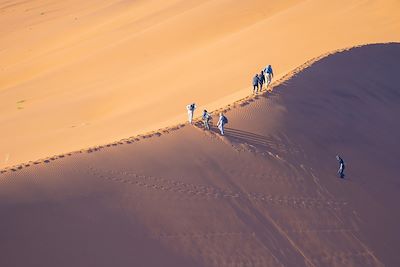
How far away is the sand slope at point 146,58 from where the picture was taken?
738 inches

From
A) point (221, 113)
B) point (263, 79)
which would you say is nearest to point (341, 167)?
point (221, 113)

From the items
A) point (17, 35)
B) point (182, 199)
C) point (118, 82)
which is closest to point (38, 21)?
point (17, 35)

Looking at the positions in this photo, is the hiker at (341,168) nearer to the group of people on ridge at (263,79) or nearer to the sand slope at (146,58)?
the group of people on ridge at (263,79)

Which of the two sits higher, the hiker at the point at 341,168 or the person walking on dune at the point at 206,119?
the person walking on dune at the point at 206,119

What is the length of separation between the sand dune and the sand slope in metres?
2.35

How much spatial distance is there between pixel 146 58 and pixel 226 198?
16760 millimetres

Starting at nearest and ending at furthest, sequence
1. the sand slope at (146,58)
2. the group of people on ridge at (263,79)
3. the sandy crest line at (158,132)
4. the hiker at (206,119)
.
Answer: the sandy crest line at (158,132)
the hiker at (206,119)
the group of people on ridge at (263,79)
the sand slope at (146,58)

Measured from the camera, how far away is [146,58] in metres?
27.8

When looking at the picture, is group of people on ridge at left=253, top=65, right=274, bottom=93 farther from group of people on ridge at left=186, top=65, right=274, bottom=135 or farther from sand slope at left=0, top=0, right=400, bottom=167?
sand slope at left=0, top=0, right=400, bottom=167

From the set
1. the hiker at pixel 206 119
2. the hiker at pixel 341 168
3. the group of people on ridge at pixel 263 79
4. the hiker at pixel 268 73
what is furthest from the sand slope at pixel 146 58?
the hiker at pixel 341 168

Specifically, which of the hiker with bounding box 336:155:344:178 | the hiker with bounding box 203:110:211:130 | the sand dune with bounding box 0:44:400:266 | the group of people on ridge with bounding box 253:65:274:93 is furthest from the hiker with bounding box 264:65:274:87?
the hiker with bounding box 336:155:344:178

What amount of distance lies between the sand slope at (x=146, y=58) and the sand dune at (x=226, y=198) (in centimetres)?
235

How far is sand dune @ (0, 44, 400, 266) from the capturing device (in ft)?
34.7

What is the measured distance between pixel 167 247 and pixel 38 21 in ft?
105
